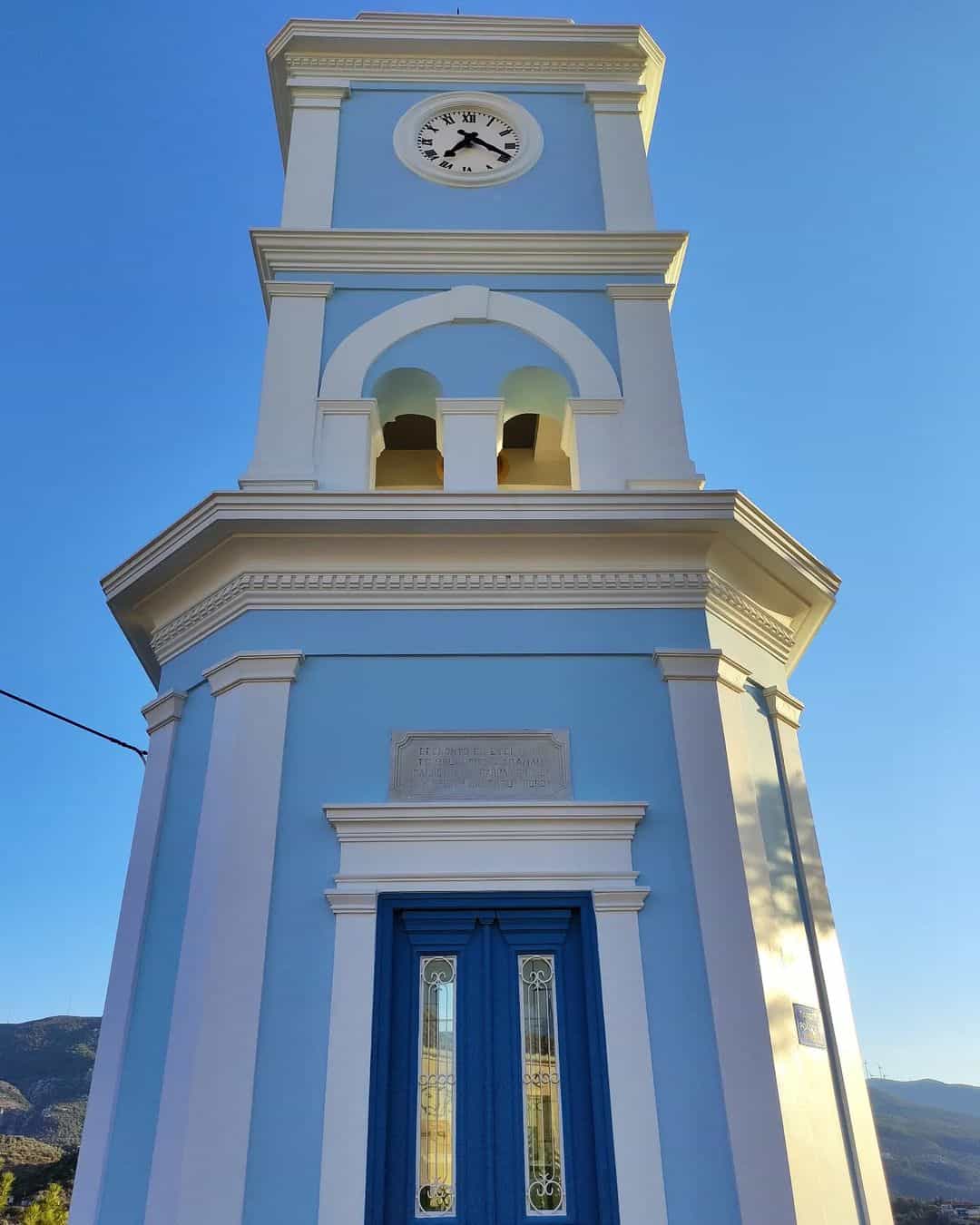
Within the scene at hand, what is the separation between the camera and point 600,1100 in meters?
6.40

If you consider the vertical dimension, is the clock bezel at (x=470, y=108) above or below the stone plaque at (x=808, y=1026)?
above

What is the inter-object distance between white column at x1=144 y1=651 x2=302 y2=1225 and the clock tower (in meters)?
0.02

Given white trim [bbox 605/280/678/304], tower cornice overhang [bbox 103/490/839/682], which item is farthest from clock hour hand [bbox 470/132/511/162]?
tower cornice overhang [bbox 103/490/839/682]

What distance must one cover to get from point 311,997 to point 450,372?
5.13 m

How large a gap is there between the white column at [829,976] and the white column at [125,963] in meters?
4.46

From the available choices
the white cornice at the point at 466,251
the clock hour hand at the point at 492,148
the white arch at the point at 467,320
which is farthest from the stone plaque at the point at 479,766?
the clock hour hand at the point at 492,148

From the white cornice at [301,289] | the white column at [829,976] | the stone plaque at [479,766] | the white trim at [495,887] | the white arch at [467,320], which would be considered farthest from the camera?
the white cornice at [301,289]

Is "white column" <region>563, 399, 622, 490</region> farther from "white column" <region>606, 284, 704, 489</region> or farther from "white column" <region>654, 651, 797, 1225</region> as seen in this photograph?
"white column" <region>654, 651, 797, 1225</region>

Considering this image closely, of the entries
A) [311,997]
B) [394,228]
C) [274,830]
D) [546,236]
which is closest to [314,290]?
[394,228]

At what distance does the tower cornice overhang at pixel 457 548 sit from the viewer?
25.7 ft

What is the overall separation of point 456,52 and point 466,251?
297 cm

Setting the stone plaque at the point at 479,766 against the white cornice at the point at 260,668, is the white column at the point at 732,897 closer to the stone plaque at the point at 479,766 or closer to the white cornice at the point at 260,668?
the stone plaque at the point at 479,766

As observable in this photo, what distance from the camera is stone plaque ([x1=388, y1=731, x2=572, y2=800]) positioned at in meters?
7.23

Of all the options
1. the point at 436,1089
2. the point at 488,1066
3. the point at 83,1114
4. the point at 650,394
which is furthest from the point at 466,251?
the point at 83,1114
